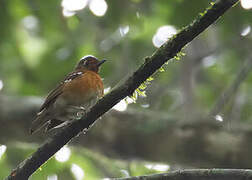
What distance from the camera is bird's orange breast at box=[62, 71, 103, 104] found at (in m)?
4.71

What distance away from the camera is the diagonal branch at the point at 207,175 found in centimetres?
257

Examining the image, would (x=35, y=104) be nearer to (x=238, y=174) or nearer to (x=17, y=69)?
(x=17, y=69)

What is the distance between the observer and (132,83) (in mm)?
2676

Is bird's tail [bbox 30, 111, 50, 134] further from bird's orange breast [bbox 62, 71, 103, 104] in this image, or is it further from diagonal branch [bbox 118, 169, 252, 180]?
diagonal branch [bbox 118, 169, 252, 180]

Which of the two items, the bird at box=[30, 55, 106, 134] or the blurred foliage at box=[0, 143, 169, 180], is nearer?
the bird at box=[30, 55, 106, 134]

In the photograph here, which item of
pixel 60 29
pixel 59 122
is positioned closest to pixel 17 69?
pixel 60 29

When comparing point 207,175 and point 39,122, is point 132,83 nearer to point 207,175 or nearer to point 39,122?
point 207,175

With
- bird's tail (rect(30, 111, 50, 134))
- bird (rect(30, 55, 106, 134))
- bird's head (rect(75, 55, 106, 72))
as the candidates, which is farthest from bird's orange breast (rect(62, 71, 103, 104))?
bird's head (rect(75, 55, 106, 72))

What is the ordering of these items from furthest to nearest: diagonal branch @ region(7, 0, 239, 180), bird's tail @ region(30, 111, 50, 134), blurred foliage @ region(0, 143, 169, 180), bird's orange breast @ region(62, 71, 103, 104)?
blurred foliage @ region(0, 143, 169, 180) → bird's orange breast @ region(62, 71, 103, 104) → bird's tail @ region(30, 111, 50, 134) → diagonal branch @ region(7, 0, 239, 180)

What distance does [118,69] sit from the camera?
7145 mm

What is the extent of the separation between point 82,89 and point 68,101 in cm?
18

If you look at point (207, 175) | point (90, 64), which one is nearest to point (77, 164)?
point (90, 64)

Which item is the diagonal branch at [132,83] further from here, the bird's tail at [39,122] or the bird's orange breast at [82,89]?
the bird's orange breast at [82,89]

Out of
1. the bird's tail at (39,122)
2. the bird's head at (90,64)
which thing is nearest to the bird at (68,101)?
the bird's tail at (39,122)
